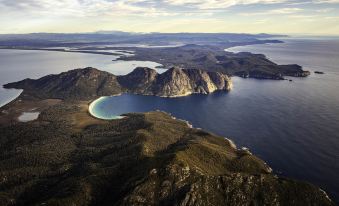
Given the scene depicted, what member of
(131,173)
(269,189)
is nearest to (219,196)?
(269,189)

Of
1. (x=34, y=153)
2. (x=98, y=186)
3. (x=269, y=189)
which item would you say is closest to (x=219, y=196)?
(x=269, y=189)

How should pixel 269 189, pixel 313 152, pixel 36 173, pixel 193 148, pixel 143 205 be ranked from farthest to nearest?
pixel 313 152, pixel 193 148, pixel 36 173, pixel 269 189, pixel 143 205

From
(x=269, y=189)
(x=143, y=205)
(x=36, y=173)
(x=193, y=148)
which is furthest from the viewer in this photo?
(x=193, y=148)

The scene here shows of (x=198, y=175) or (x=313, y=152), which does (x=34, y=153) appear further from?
(x=313, y=152)

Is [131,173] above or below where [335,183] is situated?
above

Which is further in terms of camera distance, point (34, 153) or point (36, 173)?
point (34, 153)

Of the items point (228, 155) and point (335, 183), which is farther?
point (228, 155)

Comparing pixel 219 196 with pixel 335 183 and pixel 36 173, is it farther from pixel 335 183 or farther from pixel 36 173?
pixel 36 173

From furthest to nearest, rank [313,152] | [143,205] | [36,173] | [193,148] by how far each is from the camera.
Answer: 1. [313,152]
2. [193,148]
3. [36,173]
4. [143,205]

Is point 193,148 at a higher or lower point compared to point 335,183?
higher
